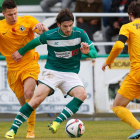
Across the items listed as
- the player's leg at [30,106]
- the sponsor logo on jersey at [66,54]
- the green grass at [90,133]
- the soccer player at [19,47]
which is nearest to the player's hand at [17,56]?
the soccer player at [19,47]

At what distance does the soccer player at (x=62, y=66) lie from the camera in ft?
20.8

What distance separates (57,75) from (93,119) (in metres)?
4.24

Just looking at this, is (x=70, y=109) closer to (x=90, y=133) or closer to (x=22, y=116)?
(x=22, y=116)

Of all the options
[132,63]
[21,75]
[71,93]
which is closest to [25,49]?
[21,75]

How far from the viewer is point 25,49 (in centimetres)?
686

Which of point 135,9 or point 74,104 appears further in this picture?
point 74,104

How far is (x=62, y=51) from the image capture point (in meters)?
6.54

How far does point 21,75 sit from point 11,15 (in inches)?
42.3

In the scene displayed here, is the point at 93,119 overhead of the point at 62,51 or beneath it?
beneath

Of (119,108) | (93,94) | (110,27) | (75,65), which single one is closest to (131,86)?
(119,108)

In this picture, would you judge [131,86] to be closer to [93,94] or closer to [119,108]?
[119,108]

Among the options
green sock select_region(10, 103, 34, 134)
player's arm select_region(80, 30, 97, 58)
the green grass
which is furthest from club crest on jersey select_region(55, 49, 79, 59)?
the green grass

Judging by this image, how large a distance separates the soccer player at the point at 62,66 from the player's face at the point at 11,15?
702mm

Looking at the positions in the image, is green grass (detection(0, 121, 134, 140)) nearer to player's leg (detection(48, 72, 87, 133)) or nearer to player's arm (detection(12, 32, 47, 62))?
player's leg (detection(48, 72, 87, 133))
